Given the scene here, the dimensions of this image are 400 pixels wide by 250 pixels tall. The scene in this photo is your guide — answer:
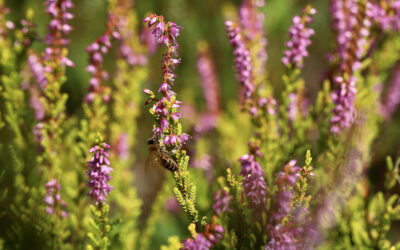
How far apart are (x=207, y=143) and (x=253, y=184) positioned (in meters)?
1.88

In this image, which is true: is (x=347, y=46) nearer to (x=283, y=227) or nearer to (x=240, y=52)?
(x=240, y=52)

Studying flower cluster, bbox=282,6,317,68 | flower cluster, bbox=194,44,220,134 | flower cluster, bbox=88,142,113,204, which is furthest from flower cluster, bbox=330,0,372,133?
flower cluster, bbox=194,44,220,134

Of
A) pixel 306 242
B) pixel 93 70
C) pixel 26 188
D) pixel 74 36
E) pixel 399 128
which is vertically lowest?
pixel 306 242

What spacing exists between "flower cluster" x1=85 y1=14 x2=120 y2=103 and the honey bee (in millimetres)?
600

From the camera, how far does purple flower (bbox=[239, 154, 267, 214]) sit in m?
1.37

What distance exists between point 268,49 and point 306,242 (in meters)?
3.00

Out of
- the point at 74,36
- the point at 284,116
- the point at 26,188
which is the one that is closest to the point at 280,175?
the point at 284,116

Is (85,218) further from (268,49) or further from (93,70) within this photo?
(268,49)

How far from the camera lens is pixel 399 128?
12.0 ft

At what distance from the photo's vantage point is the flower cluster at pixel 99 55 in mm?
1879

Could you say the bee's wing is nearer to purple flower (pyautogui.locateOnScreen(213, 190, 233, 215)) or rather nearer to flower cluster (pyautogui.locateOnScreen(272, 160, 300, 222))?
Answer: purple flower (pyautogui.locateOnScreen(213, 190, 233, 215))

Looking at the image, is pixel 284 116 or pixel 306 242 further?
pixel 284 116

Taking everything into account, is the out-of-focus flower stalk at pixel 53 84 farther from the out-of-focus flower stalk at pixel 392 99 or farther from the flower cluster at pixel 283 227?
the out-of-focus flower stalk at pixel 392 99

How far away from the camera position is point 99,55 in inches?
76.3
